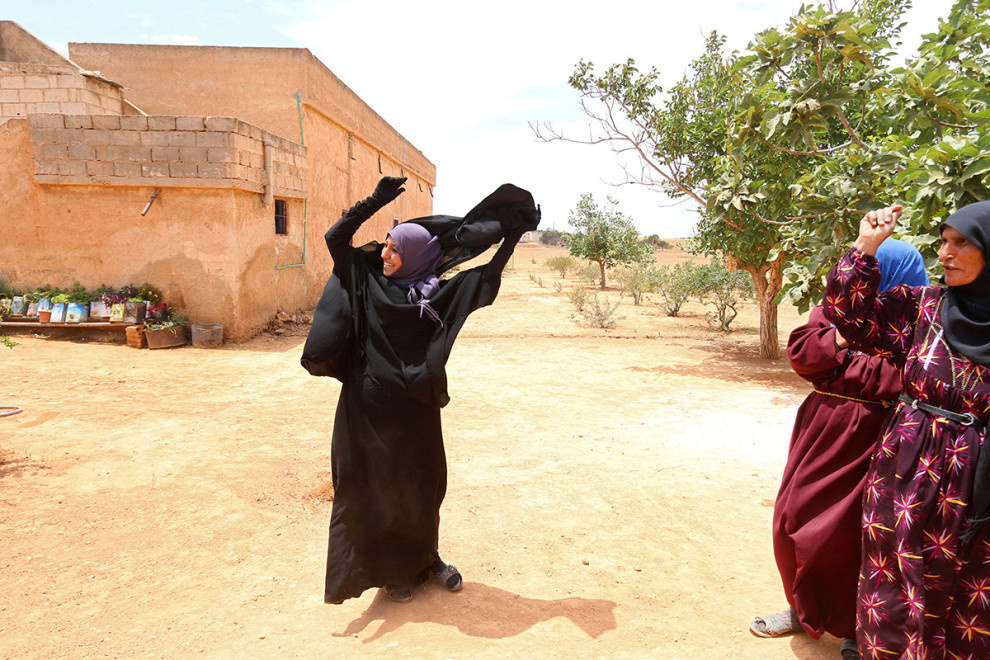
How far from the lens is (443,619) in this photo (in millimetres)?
2518

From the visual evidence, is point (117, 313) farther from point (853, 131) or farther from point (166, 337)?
point (853, 131)

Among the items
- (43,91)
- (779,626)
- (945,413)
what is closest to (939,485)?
(945,413)

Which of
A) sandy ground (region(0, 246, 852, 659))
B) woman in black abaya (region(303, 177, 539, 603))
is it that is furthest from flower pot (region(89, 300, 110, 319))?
woman in black abaya (region(303, 177, 539, 603))

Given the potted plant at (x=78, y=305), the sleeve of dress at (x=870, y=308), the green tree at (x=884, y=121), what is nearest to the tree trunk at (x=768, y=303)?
the green tree at (x=884, y=121)

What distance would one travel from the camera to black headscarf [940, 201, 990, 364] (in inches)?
68.6

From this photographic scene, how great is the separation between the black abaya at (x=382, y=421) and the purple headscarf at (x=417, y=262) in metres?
0.04

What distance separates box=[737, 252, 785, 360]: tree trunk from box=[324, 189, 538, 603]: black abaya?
7.49 metres

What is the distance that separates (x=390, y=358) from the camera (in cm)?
247

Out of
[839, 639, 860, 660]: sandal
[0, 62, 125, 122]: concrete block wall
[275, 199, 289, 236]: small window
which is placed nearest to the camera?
[839, 639, 860, 660]: sandal

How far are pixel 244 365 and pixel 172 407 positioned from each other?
206 centimetres

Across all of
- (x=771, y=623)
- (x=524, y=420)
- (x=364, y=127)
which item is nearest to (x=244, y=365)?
(x=524, y=420)

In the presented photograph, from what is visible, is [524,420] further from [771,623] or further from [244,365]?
[244,365]

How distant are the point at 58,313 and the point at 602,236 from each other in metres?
17.6

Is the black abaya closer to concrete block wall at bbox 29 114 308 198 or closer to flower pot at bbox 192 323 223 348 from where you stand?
flower pot at bbox 192 323 223 348
